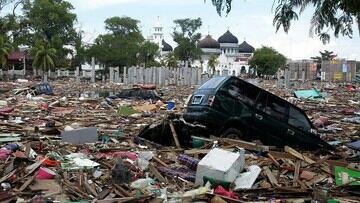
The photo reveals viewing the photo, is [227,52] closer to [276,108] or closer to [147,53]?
[147,53]

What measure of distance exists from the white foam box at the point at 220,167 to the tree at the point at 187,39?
84.3 meters

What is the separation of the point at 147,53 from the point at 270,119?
76.2 m

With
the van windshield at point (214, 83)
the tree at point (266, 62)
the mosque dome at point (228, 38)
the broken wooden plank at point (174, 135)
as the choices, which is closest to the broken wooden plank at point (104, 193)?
the broken wooden plank at point (174, 135)

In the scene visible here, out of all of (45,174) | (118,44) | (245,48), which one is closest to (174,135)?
(45,174)

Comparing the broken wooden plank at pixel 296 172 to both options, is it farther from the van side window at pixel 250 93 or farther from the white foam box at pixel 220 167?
the van side window at pixel 250 93

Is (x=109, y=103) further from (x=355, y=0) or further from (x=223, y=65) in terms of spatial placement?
(x=223, y=65)

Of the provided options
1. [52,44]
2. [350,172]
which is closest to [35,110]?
[350,172]

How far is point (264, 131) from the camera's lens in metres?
11.2

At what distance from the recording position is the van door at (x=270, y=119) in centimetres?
1123

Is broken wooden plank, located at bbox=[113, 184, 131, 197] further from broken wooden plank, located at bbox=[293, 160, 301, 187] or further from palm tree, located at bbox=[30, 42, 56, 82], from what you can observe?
palm tree, located at bbox=[30, 42, 56, 82]

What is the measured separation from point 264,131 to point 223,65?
9597 cm

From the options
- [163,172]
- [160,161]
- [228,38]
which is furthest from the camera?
[228,38]

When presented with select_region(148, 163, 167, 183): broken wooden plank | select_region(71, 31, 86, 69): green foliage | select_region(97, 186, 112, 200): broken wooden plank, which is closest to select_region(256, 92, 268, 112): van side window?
select_region(148, 163, 167, 183): broken wooden plank

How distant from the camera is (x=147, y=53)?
8662 centimetres
